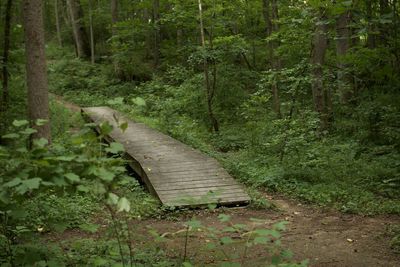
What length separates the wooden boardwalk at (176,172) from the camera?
876cm

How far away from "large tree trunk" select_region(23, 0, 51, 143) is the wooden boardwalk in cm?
154

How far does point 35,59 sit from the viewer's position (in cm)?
962

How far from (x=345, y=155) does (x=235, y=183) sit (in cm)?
364

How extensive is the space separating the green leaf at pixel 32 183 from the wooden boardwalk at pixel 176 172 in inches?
178

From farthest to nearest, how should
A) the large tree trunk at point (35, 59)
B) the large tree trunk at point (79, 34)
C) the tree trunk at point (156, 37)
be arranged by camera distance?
the large tree trunk at point (79, 34) < the tree trunk at point (156, 37) < the large tree trunk at point (35, 59)

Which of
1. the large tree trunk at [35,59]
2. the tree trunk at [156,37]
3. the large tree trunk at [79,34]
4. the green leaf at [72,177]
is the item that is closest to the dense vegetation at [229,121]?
the green leaf at [72,177]

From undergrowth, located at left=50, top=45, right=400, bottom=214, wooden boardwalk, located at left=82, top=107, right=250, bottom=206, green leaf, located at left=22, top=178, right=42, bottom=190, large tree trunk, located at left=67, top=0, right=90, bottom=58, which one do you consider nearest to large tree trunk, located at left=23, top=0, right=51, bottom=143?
wooden boardwalk, located at left=82, top=107, right=250, bottom=206

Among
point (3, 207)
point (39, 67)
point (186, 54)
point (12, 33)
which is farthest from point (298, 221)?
point (186, 54)

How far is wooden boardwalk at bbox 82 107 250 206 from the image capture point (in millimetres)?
8758

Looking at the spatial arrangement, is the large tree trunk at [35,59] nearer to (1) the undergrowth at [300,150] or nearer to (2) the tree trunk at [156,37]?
(1) the undergrowth at [300,150]

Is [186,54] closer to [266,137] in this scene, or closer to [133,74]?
[133,74]

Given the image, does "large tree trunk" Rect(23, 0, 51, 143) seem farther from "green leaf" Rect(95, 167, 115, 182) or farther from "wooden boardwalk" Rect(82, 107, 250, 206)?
"green leaf" Rect(95, 167, 115, 182)

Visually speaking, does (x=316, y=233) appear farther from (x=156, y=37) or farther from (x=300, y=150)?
(x=156, y=37)

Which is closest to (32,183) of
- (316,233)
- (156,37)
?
(316,233)
